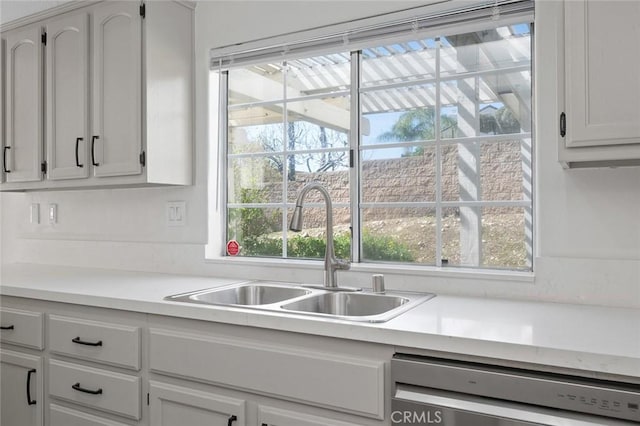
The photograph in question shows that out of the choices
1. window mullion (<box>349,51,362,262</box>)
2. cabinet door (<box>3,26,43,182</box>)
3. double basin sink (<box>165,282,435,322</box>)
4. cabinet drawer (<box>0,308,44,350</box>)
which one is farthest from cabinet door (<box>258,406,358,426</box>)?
cabinet door (<box>3,26,43,182</box>)

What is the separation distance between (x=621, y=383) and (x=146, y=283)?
1.85 m

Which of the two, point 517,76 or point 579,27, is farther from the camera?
point 517,76

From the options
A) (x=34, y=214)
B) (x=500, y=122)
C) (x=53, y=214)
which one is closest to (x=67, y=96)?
(x=53, y=214)

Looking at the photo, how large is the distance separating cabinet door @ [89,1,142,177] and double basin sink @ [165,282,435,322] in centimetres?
74

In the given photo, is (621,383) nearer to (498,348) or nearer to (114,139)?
(498,348)

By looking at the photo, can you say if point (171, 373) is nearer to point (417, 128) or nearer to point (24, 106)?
point (417, 128)

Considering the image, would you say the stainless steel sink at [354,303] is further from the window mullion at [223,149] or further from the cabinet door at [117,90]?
the cabinet door at [117,90]

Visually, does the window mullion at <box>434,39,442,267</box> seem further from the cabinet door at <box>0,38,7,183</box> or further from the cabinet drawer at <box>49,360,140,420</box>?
the cabinet door at <box>0,38,7,183</box>

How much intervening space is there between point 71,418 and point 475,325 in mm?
1643

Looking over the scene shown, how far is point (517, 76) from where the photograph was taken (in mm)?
1895

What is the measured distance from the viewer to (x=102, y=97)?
2402 mm

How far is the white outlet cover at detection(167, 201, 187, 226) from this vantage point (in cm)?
256

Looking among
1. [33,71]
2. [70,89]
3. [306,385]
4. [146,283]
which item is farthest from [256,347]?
[33,71]

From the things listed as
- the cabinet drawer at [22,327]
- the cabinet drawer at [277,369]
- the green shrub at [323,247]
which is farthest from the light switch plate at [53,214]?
the cabinet drawer at [277,369]
